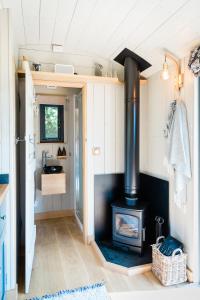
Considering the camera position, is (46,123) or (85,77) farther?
(46,123)

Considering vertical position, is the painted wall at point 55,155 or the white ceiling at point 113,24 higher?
the white ceiling at point 113,24

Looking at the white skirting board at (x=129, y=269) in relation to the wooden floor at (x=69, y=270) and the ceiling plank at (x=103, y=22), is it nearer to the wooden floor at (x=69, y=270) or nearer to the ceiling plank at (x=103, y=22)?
the wooden floor at (x=69, y=270)

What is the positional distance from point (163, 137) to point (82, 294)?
178cm

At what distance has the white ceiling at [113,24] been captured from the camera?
1.76 metres

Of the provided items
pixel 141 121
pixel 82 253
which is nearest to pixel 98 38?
pixel 141 121

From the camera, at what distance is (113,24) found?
2.09 meters

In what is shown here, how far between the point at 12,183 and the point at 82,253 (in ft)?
4.49

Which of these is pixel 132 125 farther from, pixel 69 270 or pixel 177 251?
pixel 69 270

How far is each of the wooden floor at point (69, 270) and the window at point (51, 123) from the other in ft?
5.12

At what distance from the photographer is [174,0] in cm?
162

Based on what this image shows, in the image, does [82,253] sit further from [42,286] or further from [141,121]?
[141,121]

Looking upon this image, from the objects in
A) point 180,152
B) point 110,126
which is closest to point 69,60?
point 110,126

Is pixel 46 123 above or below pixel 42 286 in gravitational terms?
above

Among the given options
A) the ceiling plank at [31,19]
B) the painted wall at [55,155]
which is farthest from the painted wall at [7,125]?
the painted wall at [55,155]
